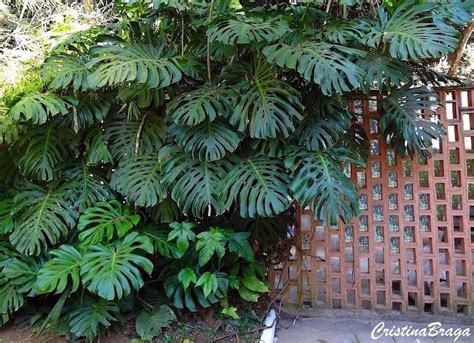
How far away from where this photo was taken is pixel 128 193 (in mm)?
2311

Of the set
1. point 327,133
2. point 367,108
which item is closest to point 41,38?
point 327,133

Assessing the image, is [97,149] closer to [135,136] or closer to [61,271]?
[135,136]

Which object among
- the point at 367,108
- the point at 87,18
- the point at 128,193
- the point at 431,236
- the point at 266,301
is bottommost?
the point at 266,301

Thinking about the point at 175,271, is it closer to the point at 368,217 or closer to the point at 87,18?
the point at 368,217

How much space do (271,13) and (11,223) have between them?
1.98 meters

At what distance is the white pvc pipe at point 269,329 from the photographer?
7.50 feet

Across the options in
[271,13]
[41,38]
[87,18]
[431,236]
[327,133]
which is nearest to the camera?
[327,133]

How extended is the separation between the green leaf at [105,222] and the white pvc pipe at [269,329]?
3.21ft

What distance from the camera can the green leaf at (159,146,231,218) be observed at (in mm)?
2158

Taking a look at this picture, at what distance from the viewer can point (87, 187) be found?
2.50m

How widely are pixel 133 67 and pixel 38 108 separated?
25.5 inches

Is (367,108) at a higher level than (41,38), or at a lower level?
lower

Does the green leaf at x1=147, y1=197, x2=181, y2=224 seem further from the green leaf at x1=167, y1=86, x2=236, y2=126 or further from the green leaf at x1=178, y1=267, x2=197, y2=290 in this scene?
the green leaf at x1=167, y1=86, x2=236, y2=126

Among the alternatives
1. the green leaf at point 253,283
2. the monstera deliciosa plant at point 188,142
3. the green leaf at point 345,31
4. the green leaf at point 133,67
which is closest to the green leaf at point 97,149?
the monstera deliciosa plant at point 188,142
